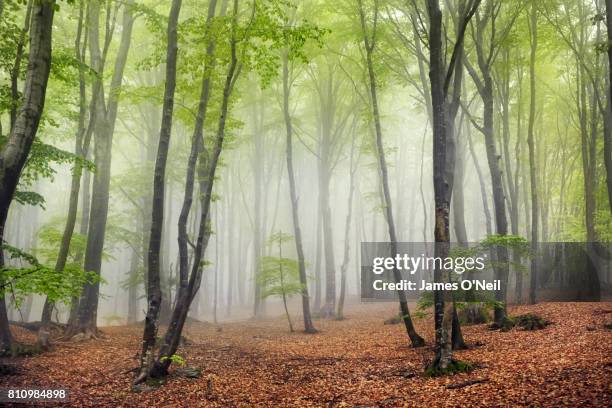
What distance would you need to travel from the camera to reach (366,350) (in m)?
12.0

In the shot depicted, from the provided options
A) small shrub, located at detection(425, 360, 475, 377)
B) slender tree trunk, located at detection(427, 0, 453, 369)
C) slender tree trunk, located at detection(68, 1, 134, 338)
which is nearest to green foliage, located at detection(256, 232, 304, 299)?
slender tree trunk, located at detection(68, 1, 134, 338)

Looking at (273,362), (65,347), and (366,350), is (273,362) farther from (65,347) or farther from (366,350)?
(65,347)

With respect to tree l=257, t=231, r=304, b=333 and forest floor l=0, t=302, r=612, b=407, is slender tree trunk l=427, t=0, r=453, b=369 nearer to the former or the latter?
forest floor l=0, t=302, r=612, b=407

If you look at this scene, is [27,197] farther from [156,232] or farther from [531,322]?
[531,322]

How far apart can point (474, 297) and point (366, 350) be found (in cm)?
342

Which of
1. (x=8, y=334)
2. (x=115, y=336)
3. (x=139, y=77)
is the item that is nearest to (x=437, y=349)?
(x=8, y=334)

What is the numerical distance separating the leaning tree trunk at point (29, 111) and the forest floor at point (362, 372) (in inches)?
161

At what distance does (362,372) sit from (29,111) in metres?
8.16

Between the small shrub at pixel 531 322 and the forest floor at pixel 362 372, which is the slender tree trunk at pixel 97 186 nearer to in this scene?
the forest floor at pixel 362 372

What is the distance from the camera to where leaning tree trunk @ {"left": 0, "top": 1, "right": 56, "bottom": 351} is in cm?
647

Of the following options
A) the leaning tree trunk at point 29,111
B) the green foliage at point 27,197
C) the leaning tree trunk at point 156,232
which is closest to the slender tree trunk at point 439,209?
the leaning tree trunk at point 156,232

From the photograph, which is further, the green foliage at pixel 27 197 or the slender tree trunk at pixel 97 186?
the slender tree trunk at pixel 97 186

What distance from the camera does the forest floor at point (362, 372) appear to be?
655cm

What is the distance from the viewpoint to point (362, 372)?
9141mm
